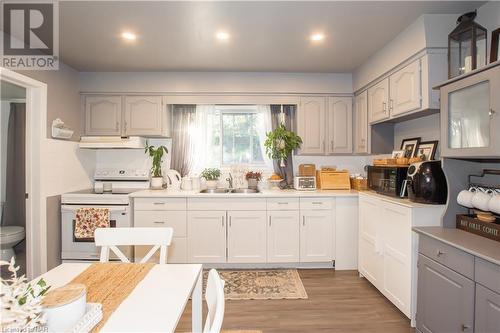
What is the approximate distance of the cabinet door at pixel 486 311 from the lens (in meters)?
1.36

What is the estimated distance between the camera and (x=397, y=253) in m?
2.34

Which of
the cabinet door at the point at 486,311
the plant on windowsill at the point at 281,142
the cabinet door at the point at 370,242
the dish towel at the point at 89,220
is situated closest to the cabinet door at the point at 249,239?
the plant on windowsill at the point at 281,142

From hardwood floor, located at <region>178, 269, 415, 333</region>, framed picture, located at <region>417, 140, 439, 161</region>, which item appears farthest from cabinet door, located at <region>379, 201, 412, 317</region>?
framed picture, located at <region>417, 140, 439, 161</region>

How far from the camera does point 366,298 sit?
2.64 m

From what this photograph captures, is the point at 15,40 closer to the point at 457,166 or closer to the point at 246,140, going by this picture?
the point at 246,140

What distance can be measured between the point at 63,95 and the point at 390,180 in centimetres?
382

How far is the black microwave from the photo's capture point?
2.56 m

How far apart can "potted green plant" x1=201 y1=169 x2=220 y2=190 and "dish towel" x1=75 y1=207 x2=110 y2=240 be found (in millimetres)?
1250

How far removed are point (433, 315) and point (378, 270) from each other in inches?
34.2

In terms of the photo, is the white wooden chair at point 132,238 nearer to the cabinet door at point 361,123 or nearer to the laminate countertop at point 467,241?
the laminate countertop at point 467,241

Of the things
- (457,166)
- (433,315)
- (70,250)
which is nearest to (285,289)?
(433,315)

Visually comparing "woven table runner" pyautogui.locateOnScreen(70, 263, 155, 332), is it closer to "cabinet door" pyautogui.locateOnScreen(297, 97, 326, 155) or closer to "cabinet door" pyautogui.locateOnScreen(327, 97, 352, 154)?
"cabinet door" pyautogui.locateOnScreen(297, 97, 326, 155)

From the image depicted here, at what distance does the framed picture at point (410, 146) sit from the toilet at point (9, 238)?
4460 millimetres

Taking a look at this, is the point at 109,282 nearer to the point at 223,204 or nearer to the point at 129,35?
the point at 223,204
